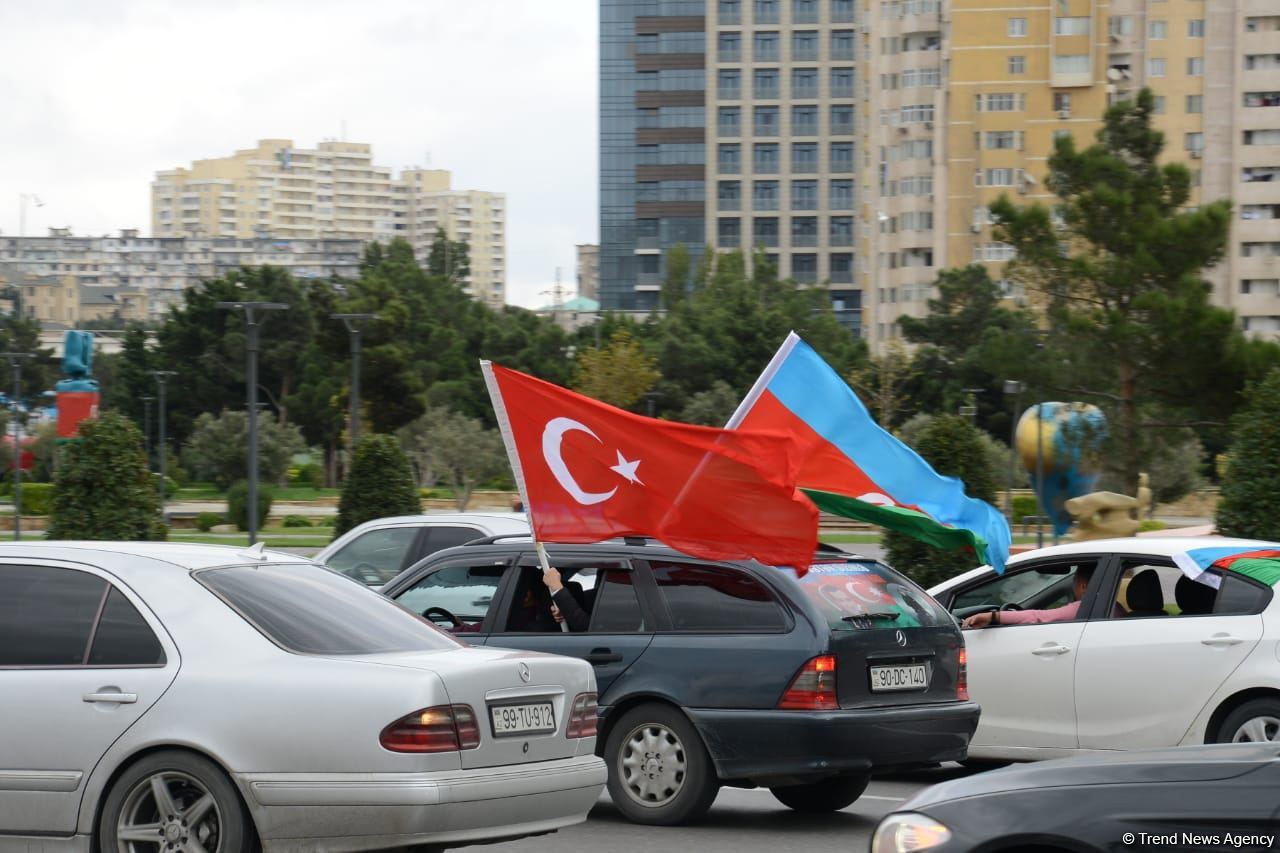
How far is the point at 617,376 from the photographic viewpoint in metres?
80.9

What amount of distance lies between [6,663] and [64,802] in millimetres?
633

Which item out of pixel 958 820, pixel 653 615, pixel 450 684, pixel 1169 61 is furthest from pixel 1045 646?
pixel 1169 61

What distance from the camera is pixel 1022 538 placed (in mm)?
56531

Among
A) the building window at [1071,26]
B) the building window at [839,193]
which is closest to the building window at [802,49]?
the building window at [839,193]

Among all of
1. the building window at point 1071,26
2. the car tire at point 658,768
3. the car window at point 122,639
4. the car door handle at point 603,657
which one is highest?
the building window at point 1071,26

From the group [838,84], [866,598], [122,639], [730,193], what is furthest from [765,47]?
[122,639]

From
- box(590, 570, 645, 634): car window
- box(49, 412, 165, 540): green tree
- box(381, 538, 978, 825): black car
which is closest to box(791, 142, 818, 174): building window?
box(49, 412, 165, 540): green tree

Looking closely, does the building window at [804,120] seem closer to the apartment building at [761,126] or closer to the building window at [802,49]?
the apartment building at [761,126]

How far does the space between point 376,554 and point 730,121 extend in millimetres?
132464

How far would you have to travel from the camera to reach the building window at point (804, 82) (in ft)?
477

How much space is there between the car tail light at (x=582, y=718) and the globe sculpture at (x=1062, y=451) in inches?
998

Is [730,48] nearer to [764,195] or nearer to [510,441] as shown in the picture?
[764,195]

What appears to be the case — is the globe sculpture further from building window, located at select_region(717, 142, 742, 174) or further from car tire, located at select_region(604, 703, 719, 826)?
building window, located at select_region(717, 142, 742, 174)

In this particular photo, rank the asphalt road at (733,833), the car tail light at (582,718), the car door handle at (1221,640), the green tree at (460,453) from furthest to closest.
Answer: the green tree at (460,453) < the car door handle at (1221,640) < the asphalt road at (733,833) < the car tail light at (582,718)
